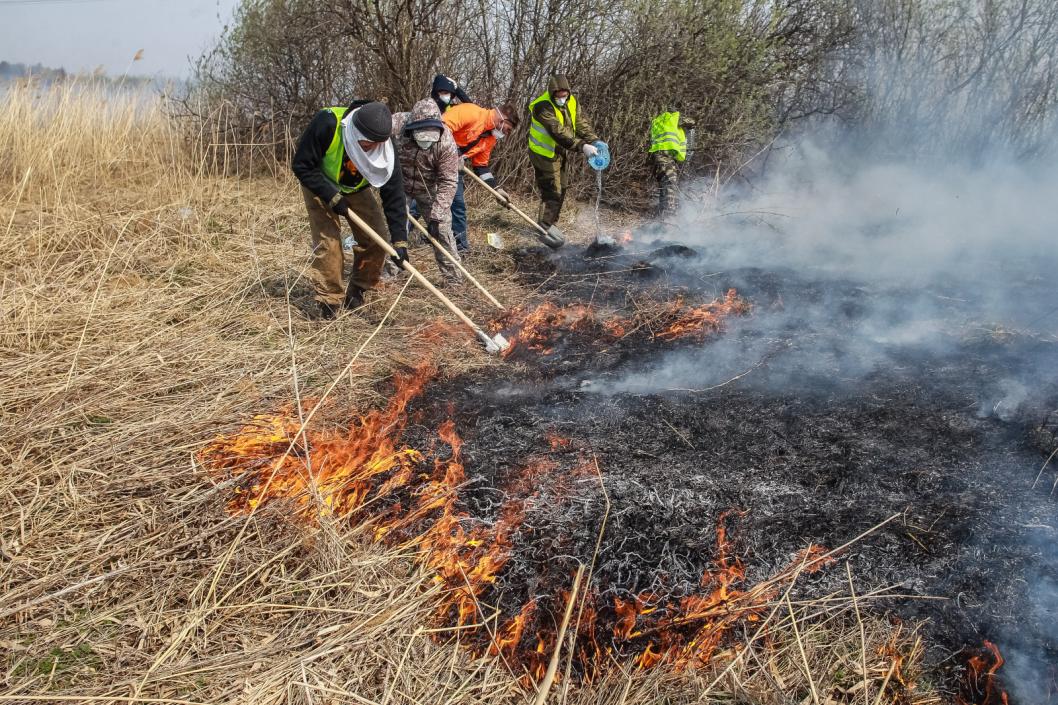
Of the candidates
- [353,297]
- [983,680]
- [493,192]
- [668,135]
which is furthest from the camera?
[668,135]

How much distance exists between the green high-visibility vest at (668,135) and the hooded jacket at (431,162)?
355 cm

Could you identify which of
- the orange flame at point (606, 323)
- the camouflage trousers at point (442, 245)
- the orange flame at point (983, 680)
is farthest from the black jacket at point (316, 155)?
the orange flame at point (983, 680)

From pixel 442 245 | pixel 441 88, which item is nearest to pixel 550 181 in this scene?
pixel 441 88

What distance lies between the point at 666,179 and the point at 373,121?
5166 millimetres

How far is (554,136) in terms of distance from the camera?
23.6 feet

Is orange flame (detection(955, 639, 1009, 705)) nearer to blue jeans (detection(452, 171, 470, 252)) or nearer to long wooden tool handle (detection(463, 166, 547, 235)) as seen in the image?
long wooden tool handle (detection(463, 166, 547, 235))

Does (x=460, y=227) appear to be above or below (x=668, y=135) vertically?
below

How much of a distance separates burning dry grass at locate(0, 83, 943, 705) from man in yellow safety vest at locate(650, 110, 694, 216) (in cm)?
476

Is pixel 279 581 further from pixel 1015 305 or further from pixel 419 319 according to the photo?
pixel 1015 305

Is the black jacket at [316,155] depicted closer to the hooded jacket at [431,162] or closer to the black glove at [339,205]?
the black glove at [339,205]

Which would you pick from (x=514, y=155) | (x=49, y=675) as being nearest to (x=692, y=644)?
(x=49, y=675)

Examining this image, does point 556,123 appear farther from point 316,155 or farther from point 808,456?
point 808,456

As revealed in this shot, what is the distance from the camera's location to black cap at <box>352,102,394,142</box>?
13.8ft

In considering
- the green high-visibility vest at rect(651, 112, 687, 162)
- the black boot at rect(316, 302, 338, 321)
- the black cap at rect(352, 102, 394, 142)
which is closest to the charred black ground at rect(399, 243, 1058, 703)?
the black boot at rect(316, 302, 338, 321)
